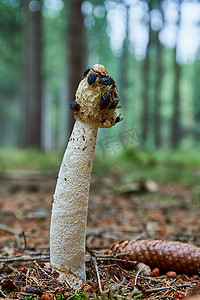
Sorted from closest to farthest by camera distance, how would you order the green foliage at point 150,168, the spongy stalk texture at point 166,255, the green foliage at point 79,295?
the green foliage at point 79,295 < the spongy stalk texture at point 166,255 < the green foliage at point 150,168

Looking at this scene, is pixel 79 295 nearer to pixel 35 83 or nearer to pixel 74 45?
pixel 74 45

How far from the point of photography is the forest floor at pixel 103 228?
7.36 feet

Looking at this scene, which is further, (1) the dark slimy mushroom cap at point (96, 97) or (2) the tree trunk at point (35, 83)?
(2) the tree trunk at point (35, 83)

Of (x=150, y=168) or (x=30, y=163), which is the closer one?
(x=150, y=168)

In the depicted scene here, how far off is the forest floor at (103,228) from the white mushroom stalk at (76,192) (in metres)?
0.20

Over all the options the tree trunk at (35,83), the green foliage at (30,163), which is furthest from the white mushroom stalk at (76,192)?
the tree trunk at (35,83)

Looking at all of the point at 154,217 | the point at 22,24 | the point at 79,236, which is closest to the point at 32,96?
the point at 22,24

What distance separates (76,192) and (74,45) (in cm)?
856

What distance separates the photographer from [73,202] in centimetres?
243

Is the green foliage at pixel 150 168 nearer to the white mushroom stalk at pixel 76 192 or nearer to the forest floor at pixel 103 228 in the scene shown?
the forest floor at pixel 103 228

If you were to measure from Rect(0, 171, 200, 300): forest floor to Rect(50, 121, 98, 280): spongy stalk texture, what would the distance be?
0.22 meters

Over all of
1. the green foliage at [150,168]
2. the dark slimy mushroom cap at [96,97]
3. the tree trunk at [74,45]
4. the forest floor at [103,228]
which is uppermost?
the tree trunk at [74,45]

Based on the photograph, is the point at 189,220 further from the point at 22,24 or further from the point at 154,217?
the point at 22,24

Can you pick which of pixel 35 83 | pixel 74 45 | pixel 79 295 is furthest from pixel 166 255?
pixel 35 83
